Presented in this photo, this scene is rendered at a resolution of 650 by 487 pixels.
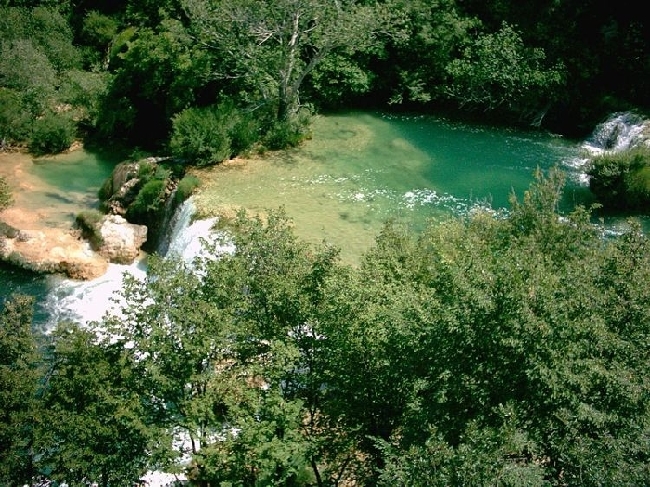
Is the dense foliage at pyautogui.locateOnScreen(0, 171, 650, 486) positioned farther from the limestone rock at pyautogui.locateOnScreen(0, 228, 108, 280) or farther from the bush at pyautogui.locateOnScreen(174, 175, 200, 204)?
the limestone rock at pyautogui.locateOnScreen(0, 228, 108, 280)

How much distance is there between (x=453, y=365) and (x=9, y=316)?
10040mm

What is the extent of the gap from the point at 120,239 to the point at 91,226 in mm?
1624

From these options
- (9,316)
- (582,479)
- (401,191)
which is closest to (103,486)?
(9,316)

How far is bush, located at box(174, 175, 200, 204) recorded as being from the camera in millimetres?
31234

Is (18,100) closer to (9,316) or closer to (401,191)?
(401,191)

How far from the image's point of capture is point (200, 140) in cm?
3325

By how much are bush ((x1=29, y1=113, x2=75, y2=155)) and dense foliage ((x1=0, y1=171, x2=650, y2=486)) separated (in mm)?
23900

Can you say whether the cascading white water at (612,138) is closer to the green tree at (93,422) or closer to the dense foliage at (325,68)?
the dense foliage at (325,68)

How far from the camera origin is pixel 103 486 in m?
15.7

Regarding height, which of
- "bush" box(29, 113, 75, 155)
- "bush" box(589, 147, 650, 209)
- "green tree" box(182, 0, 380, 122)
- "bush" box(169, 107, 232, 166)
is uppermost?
"green tree" box(182, 0, 380, 122)


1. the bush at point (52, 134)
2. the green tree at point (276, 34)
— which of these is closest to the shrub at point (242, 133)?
the green tree at point (276, 34)

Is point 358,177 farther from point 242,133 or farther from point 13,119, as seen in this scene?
point 13,119

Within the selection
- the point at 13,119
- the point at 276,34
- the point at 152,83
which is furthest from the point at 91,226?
the point at 276,34

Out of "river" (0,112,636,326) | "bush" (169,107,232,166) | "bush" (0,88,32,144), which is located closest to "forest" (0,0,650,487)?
"river" (0,112,636,326)
